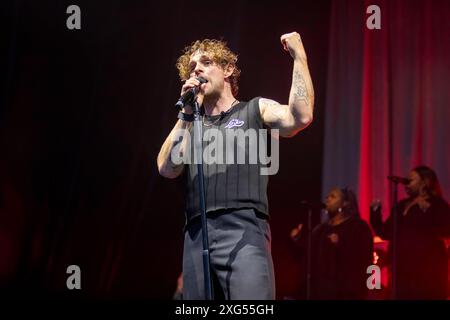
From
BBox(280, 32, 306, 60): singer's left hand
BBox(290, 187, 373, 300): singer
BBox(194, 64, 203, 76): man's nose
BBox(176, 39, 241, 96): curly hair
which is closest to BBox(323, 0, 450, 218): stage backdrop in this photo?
BBox(290, 187, 373, 300): singer

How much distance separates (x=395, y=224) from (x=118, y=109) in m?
2.65

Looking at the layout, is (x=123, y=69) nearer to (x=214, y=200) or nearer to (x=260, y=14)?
(x=260, y=14)

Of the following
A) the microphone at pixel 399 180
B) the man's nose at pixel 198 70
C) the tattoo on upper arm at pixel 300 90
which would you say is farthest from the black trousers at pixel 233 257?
the microphone at pixel 399 180

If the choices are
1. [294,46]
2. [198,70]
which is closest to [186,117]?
[198,70]

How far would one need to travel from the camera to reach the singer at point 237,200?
2.62m

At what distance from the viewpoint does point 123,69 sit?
6.06 meters

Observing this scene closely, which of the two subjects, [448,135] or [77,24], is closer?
[77,24]

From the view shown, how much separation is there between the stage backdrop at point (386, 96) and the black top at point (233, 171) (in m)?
3.81

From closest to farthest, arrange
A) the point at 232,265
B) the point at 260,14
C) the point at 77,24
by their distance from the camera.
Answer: the point at 232,265
the point at 77,24
the point at 260,14

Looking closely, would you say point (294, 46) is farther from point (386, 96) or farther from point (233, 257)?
point (386, 96)

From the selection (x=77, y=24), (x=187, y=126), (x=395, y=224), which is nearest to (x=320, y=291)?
(x=395, y=224)

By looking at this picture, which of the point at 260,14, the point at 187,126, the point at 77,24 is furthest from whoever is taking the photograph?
the point at 260,14

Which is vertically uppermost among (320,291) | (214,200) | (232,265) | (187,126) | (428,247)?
(187,126)

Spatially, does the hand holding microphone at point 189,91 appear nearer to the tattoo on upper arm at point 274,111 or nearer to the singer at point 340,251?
the tattoo on upper arm at point 274,111
